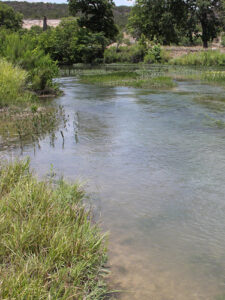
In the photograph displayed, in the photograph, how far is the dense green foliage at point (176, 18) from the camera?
41034 mm

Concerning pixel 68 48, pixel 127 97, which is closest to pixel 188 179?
pixel 127 97

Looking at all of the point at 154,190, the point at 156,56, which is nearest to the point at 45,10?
the point at 156,56

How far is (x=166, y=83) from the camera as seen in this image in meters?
18.2

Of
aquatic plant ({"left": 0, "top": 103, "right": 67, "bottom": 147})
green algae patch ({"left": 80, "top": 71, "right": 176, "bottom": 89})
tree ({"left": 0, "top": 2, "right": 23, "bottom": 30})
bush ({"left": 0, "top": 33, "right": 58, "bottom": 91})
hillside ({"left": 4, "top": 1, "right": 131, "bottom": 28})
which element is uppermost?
hillside ({"left": 4, "top": 1, "right": 131, "bottom": 28})

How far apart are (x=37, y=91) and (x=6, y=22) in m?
56.1

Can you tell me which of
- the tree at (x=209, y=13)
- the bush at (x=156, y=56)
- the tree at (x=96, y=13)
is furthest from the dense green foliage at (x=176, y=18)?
the bush at (x=156, y=56)

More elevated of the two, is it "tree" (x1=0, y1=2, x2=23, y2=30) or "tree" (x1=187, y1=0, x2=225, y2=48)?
"tree" (x1=0, y1=2, x2=23, y2=30)

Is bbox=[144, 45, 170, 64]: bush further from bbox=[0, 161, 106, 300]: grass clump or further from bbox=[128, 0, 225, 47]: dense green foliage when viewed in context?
bbox=[0, 161, 106, 300]: grass clump

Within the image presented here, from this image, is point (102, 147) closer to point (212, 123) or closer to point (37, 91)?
point (212, 123)

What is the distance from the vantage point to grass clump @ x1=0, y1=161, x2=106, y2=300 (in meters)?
2.51

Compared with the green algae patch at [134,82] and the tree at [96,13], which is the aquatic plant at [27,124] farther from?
the tree at [96,13]

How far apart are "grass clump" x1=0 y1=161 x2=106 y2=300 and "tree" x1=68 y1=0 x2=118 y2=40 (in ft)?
157

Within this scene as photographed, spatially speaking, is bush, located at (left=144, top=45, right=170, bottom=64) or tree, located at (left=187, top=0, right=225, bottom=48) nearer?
bush, located at (left=144, top=45, right=170, bottom=64)

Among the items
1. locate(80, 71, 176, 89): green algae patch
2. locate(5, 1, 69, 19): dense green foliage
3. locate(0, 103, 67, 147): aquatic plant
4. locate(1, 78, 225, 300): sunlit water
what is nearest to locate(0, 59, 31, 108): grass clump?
locate(0, 103, 67, 147): aquatic plant
